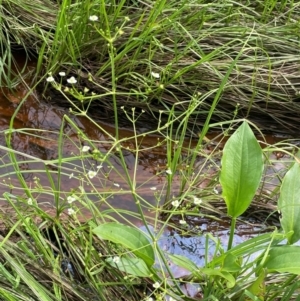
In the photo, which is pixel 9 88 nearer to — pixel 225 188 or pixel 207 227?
pixel 207 227

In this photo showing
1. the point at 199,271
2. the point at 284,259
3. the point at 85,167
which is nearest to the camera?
the point at 284,259

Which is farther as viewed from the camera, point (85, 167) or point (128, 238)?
point (85, 167)

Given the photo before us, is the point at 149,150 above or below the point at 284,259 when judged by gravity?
below

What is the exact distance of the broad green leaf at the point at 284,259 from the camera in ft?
3.05

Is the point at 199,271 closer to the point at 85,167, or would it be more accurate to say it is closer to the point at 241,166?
the point at 241,166

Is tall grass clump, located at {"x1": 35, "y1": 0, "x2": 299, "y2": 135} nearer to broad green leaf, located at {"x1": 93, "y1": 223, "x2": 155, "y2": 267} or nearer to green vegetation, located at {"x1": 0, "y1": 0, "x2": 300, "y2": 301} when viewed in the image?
green vegetation, located at {"x1": 0, "y1": 0, "x2": 300, "y2": 301}

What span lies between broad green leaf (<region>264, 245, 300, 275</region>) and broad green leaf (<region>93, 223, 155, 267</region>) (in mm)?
226

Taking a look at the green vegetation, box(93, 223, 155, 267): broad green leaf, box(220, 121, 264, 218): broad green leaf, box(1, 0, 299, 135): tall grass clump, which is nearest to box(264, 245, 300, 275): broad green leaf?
the green vegetation

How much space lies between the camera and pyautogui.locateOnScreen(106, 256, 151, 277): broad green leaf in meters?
1.04

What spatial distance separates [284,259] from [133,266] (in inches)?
11.6

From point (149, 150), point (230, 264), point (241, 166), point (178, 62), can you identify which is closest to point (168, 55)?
point (178, 62)

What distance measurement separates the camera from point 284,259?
95 centimetres

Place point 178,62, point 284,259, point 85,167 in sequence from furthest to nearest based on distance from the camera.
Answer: point 178,62
point 85,167
point 284,259

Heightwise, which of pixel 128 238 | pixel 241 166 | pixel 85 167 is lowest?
pixel 85 167
